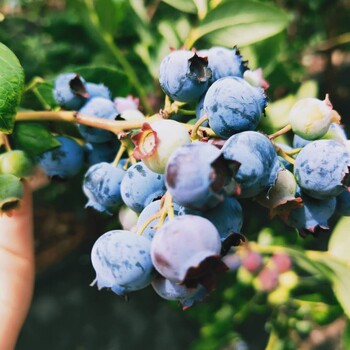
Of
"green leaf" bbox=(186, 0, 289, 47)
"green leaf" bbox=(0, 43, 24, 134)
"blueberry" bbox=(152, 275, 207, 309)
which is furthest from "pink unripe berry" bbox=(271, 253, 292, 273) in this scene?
"green leaf" bbox=(0, 43, 24, 134)

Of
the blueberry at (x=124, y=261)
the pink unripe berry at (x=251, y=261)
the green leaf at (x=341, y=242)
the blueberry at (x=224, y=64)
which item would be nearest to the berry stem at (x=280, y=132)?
the blueberry at (x=224, y=64)

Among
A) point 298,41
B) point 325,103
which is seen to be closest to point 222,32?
point 325,103

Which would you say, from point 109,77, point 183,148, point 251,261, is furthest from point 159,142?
point 251,261

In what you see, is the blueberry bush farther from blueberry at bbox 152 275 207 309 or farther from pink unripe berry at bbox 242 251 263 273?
pink unripe berry at bbox 242 251 263 273

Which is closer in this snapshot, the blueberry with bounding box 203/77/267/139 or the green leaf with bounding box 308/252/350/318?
the blueberry with bounding box 203/77/267/139

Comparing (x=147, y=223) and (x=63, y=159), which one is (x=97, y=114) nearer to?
(x=63, y=159)

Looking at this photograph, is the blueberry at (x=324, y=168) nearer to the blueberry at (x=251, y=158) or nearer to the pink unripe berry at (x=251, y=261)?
the blueberry at (x=251, y=158)
